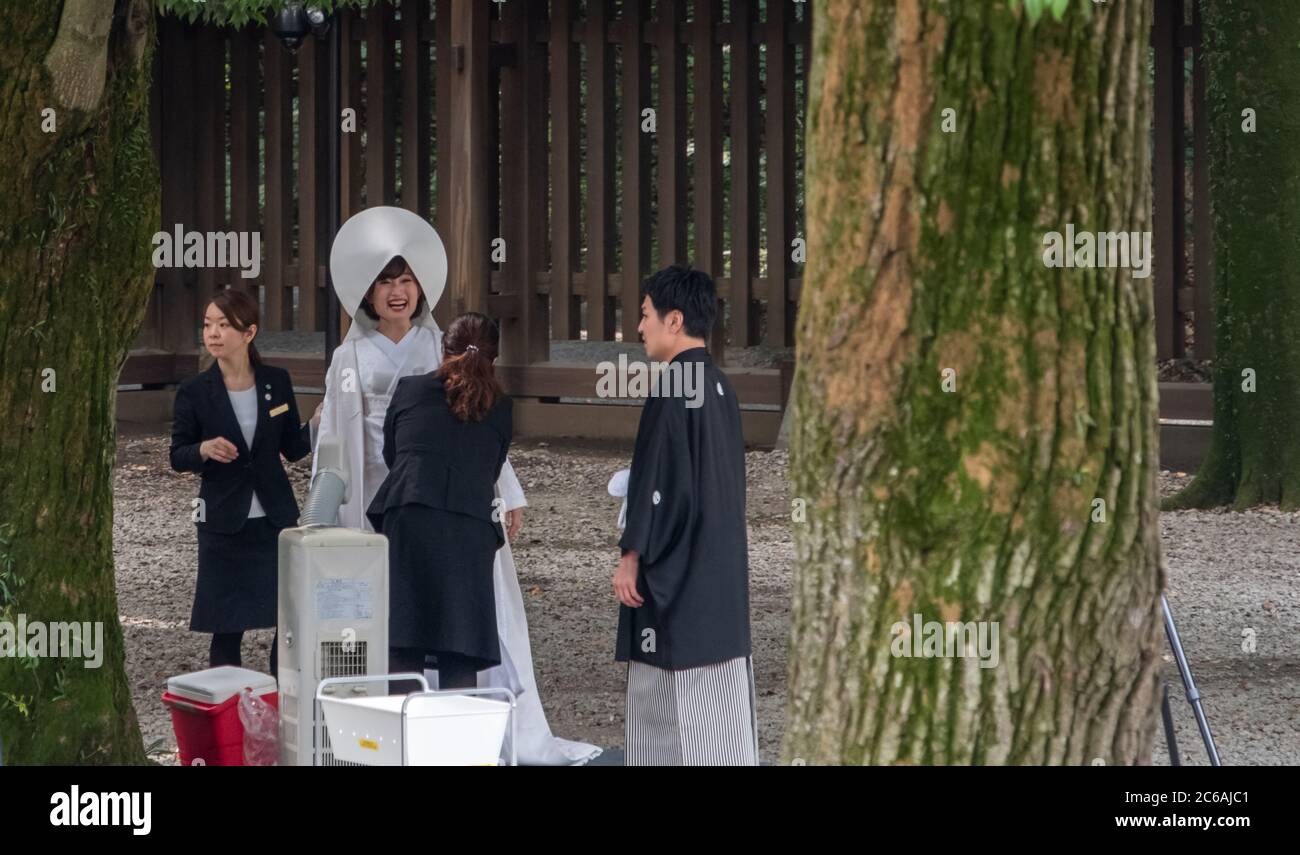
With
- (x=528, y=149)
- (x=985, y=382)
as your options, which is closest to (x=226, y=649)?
(x=985, y=382)

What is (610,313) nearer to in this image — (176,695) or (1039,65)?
(176,695)

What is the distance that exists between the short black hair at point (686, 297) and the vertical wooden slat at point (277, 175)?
1017cm

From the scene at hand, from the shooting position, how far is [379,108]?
14.8 m

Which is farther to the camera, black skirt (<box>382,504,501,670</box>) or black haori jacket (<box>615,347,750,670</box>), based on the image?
black skirt (<box>382,504,501,670</box>)

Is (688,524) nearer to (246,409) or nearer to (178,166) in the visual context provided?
(246,409)

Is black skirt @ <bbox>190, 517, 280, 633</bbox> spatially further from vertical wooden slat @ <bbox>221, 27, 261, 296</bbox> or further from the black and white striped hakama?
vertical wooden slat @ <bbox>221, 27, 261, 296</bbox>

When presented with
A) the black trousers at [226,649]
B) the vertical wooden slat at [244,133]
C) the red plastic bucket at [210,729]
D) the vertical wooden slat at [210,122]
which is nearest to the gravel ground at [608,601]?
the black trousers at [226,649]

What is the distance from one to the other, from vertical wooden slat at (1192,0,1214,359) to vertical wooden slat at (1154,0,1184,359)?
12 centimetres

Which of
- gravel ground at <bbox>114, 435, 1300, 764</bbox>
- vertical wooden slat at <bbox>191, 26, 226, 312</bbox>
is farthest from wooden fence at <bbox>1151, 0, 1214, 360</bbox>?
vertical wooden slat at <bbox>191, 26, 226, 312</bbox>

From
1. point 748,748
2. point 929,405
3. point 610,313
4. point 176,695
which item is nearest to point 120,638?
point 176,695

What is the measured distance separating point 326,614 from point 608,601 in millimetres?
4318

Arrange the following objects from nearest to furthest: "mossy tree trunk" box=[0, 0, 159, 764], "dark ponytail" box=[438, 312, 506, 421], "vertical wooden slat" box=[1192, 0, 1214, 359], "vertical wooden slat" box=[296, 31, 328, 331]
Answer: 1. "mossy tree trunk" box=[0, 0, 159, 764]
2. "dark ponytail" box=[438, 312, 506, 421]
3. "vertical wooden slat" box=[1192, 0, 1214, 359]
4. "vertical wooden slat" box=[296, 31, 328, 331]

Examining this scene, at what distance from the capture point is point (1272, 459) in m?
10.9

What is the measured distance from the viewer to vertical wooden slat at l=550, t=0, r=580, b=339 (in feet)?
46.6
